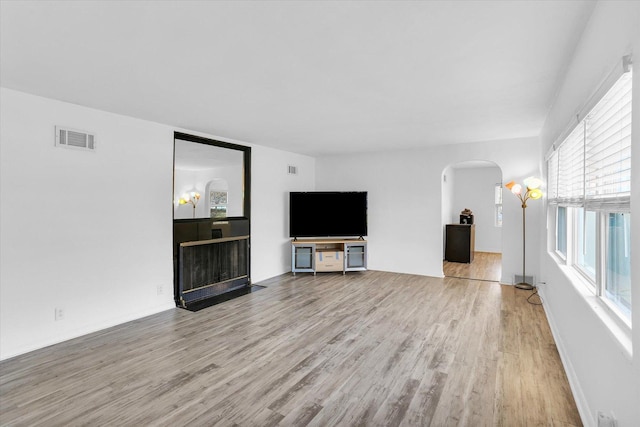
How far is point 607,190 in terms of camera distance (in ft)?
5.59

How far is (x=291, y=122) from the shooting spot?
421 cm

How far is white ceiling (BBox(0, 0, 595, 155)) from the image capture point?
5.90 feet

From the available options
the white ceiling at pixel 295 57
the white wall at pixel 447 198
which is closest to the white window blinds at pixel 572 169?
the white ceiling at pixel 295 57

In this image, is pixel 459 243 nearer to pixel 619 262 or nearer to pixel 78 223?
pixel 619 262

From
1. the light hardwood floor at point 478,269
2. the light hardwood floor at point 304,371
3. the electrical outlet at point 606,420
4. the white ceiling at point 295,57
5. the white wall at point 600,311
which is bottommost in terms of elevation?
the light hardwood floor at point 304,371

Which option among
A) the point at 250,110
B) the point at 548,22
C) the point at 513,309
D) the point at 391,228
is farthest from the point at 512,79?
the point at 391,228

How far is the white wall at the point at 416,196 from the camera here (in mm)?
5352

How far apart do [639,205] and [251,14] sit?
1.99 metres

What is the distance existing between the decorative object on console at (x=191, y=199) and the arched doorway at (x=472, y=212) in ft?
18.8

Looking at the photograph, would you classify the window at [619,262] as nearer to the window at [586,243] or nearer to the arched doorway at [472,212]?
the window at [586,243]

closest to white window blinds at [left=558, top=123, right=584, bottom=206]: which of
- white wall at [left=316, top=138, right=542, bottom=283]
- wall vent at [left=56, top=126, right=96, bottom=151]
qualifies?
white wall at [left=316, top=138, right=542, bottom=283]

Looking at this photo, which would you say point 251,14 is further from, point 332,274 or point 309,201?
point 332,274

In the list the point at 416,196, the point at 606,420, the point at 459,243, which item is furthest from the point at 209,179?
the point at 459,243

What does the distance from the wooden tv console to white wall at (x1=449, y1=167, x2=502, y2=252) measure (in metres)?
4.28
